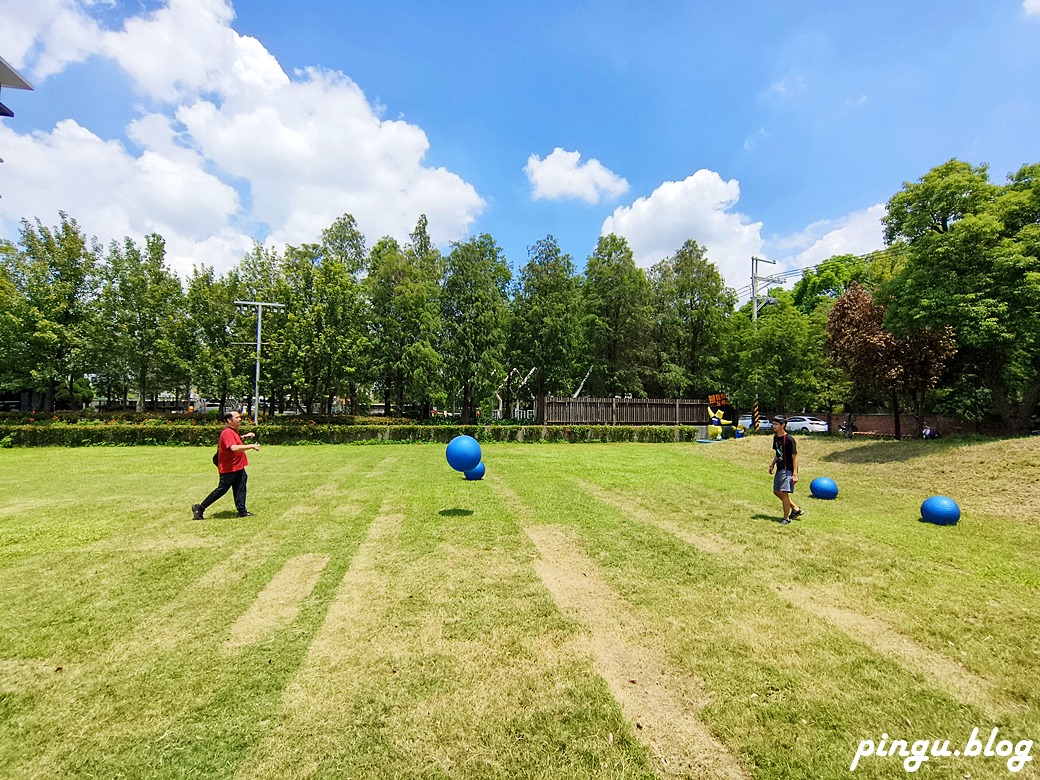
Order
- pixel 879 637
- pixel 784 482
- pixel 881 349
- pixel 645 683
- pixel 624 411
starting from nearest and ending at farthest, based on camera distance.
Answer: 1. pixel 645 683
2. pixel 879 637
3. pixel 784 482
4. pixel 881 349
5. pixel 624 411

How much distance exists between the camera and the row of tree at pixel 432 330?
25766 millimetres

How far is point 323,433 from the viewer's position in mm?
23859

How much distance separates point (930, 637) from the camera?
4.08m

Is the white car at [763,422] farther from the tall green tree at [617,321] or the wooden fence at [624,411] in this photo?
the tall green tree at [617,321]

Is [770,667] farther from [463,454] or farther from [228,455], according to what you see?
[228,455]

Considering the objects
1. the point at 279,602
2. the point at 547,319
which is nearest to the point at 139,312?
the point at 547,319

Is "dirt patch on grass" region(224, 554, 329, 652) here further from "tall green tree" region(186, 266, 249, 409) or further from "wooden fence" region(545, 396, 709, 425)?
"tall green tree" region(186, 266, 249, 409)

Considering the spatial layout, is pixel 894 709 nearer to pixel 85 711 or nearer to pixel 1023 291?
pixel 85 711

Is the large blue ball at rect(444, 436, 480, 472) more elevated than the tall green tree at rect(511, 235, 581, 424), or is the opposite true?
the tall green tree at rect(511, 235, 581, 424)

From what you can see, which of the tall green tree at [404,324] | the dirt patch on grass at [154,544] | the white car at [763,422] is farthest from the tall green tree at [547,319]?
the dirt patch on grass at [154,544]

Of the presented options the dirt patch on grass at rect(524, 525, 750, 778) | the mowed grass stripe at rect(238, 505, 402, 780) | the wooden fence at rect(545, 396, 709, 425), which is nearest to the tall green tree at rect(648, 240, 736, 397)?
the wooden fence at rect(545, 396, 709, 425)

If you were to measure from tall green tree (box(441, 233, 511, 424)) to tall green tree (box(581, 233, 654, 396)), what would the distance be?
8285 mm

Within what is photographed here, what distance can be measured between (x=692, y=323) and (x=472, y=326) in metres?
17.6

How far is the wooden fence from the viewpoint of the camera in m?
27.9
